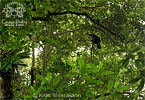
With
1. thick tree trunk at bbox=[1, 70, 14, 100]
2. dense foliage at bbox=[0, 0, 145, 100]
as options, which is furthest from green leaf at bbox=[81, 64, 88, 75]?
thick tree trunk at bbox=[1, 70, 14, 100]

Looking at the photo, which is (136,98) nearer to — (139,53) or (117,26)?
(139,53)

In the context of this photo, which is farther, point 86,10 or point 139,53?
point 86,10

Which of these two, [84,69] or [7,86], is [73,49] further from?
[84,69]

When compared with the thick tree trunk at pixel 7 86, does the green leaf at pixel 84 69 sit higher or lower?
higher

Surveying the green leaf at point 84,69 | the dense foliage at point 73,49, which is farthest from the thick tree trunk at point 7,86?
the green leaf at point 84,69

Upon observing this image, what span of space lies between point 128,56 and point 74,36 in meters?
3.44

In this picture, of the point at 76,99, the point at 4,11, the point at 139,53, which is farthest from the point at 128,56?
the point at 4,11

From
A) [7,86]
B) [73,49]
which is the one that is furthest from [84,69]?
[73,49]

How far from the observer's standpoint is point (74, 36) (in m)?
5.25

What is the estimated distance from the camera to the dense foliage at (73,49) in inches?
71.2

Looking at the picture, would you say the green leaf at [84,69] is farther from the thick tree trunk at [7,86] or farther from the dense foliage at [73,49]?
the thick tree trunk at [7,86]

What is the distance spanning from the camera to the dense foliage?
181 cm

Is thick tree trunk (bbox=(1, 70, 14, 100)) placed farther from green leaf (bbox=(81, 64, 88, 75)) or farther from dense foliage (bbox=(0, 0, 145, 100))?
green leaf (bbox=(81, 64, 88, 75))

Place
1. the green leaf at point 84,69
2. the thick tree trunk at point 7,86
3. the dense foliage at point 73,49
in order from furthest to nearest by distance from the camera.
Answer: the thick tree trunk at point 7,86, the dense foliage at point 73,49, the green leaf at point 84,69
